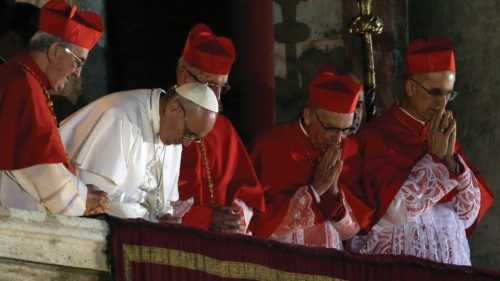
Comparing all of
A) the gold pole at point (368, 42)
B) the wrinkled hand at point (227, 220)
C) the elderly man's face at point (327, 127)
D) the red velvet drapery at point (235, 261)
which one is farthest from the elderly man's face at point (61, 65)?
the gold pole at point (368, 42)

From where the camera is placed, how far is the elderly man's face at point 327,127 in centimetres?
906

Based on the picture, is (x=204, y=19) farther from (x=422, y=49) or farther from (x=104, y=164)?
(x=104, y=164)

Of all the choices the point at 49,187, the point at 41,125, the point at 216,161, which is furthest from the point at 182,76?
the point at 49,187

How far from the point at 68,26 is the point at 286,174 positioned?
1.62 metres

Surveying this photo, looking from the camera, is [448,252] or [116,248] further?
[448,252]

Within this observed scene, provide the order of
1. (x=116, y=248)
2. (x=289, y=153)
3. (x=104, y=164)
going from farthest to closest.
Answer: (x=289, y=153)
(x=104, y=164)
(x=116, y=248)

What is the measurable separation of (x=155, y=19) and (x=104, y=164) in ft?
9.60

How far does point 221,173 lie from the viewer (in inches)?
354

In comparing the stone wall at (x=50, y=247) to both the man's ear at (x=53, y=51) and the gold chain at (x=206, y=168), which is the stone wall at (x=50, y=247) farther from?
the gold chain at (x=206, y=168)

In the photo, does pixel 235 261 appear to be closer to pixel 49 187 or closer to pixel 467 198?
pixel 49 187

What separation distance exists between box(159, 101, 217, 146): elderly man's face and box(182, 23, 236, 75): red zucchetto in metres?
0.75

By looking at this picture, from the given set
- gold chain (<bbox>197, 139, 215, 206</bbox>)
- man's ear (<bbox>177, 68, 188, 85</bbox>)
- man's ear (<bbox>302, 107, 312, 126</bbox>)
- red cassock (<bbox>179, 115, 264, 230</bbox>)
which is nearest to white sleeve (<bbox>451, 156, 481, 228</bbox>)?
man's ear (<bbox>302, 107, 312, 126</bbox>)

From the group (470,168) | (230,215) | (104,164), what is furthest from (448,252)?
(104,164)

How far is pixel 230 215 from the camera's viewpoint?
338 inches
